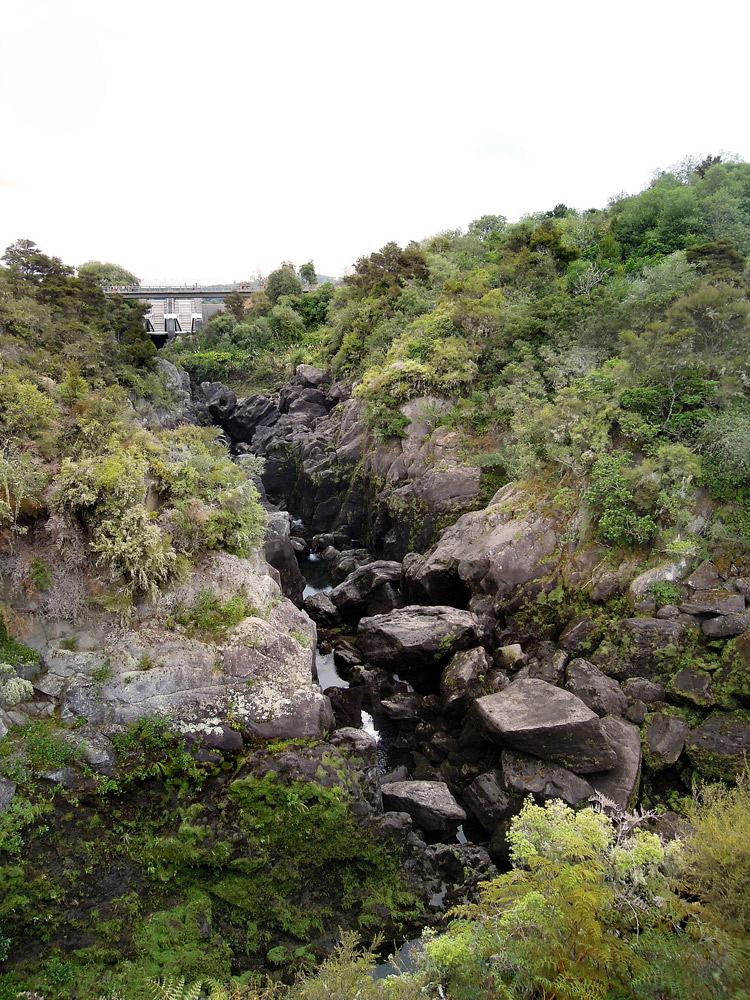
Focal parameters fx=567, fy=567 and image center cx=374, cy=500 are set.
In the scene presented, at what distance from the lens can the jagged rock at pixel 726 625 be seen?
14984 millimetres

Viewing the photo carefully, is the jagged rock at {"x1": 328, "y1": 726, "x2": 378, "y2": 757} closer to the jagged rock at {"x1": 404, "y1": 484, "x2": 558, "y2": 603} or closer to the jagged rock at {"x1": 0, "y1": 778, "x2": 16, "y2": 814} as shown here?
the jagged rock at {"x1": 0, "y1": 778, "x2": 16, "y2": 814}

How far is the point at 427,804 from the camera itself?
566 inches

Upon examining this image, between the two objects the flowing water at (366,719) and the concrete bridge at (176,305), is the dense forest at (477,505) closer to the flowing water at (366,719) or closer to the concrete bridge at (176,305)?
the flowing water at (366,719)

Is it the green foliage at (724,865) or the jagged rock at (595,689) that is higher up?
the green foliage at (724,865)

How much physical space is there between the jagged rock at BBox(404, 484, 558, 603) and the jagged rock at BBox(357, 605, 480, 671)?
180cm

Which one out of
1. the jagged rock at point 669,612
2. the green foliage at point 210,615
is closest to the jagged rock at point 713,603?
the jagged rock at point 669,612

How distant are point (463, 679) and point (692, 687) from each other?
6209 millimetres

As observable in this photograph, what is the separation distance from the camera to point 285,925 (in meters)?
11.4

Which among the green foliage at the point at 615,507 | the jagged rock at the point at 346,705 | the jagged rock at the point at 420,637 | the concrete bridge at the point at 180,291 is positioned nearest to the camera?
the green foliage at the point at 615,507

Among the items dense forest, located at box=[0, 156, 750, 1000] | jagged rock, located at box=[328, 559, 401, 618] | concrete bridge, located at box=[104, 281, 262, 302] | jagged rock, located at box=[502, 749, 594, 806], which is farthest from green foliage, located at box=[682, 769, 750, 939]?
concrete bridge, located at box=[104, 281, 262, 302]

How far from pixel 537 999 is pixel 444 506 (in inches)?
785

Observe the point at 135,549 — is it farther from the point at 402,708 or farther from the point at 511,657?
the point at 511,657

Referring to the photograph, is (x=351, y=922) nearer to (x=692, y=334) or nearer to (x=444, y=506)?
→ (x=444, y=506)

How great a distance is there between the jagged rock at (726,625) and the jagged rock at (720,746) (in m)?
2.07
